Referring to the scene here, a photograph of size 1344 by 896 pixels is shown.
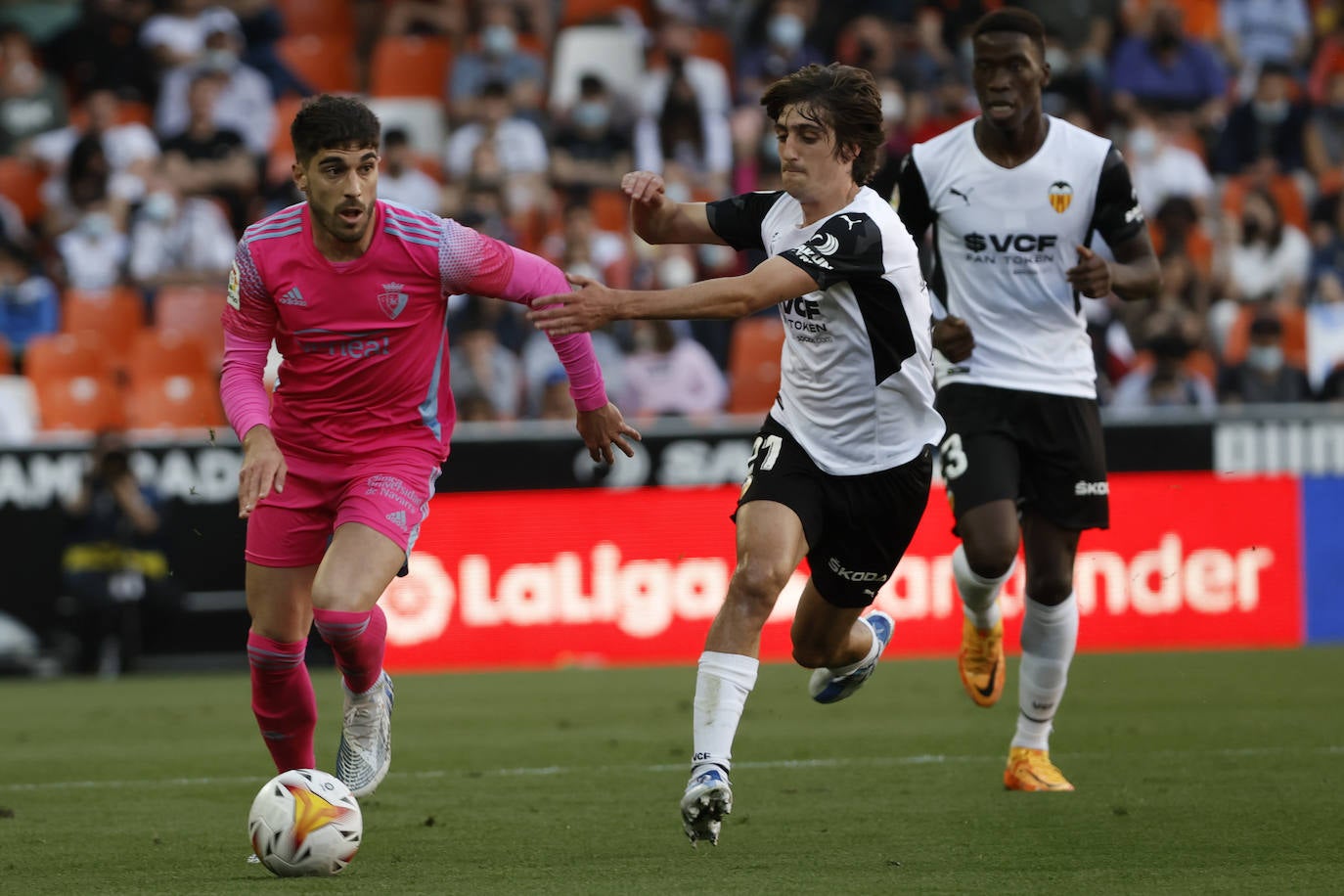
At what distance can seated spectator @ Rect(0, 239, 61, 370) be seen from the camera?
1592 cm

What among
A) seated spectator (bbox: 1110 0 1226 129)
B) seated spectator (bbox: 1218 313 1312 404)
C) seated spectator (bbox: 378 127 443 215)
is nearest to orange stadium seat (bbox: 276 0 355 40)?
seated spectator (bbox: 378 127 443 215)

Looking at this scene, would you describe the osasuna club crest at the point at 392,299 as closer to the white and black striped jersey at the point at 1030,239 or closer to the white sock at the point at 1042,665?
the white and black striped jersey at the point at 1030,239

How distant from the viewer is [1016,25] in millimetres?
7535

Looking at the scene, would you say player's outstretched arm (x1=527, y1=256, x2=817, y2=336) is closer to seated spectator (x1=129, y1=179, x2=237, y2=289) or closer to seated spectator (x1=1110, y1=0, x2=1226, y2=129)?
seated spectator (x1=129, y1=179, x2=237, y2=289)

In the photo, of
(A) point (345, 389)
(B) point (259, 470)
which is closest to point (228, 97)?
(A) point (345, 389)

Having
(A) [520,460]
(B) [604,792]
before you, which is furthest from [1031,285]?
(A) [520,460]

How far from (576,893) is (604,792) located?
230cm

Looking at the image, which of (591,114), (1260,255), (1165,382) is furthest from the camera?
Result: (591,114)

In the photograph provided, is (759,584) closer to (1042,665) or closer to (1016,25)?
(1042,665)

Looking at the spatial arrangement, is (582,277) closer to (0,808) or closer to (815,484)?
(815,484)

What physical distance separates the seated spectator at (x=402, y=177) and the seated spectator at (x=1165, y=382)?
600 cm

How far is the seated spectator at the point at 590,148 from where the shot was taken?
1756 centimetres

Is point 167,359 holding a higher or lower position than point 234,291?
lower

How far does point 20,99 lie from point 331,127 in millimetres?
13130
